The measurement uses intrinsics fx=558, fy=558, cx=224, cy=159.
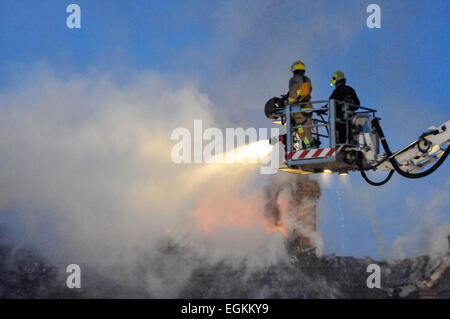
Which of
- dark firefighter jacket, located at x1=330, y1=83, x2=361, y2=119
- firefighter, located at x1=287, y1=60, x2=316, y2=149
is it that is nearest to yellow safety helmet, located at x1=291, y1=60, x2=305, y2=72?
firefighter, located at x1=287, y1=60, x2=316, y2=149

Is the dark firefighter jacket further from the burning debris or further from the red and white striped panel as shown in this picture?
the burning debris

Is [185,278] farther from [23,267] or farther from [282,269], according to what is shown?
[23,267]

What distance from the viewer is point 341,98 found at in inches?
475

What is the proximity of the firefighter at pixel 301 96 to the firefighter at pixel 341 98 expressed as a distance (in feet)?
1.88

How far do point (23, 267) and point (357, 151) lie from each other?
479 inches

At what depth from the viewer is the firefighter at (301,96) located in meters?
12.1

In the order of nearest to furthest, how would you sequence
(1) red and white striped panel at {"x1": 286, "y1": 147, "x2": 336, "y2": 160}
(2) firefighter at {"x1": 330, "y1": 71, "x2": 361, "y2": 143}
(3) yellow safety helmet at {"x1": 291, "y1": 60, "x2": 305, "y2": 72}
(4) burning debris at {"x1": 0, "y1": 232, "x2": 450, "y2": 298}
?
(1) red and white striped panel at {"x1": 286, "y1": 147, "x2": 336, "y2": 160} → (2) firefighter at {"x1": 330, "y1": 71, "x2": 361, "y2": 143} → (3) yellow safety helmet at {"x1": 291, "y1": 60, "x2": 305, "y2": 72} → (4) burning debris at {"x1": 0, "y1": 232, "x2": 450, "y2": 298}

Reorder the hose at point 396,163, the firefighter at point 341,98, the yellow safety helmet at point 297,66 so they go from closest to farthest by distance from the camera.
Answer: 1. the hose at point 396,163
2. the firefighter at point 341,98
3. the yellow safety helmet at point 297,66

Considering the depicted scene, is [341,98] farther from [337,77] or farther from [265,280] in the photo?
[265,280]

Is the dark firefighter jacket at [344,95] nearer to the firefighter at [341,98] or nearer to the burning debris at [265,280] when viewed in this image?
the firefighter at [341,98]

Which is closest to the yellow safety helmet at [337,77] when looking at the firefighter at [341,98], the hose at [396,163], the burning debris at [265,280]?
the firefighter at [341,98]

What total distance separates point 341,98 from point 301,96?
2.83 feet

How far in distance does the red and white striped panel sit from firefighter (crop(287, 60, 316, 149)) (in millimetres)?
364

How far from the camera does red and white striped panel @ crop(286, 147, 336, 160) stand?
11430mm
